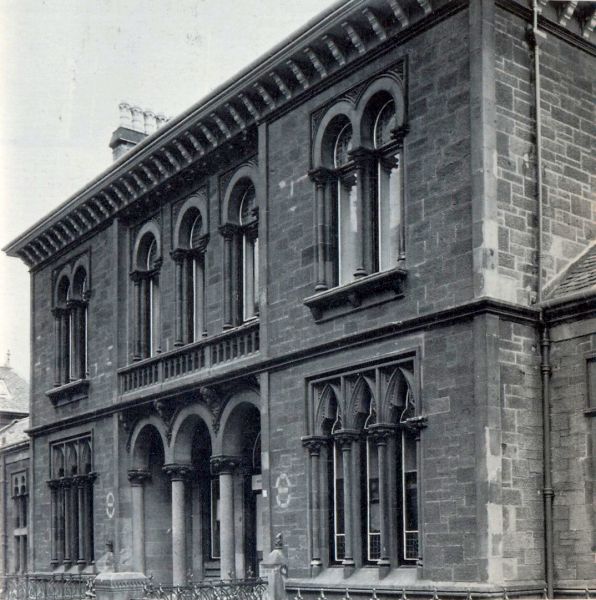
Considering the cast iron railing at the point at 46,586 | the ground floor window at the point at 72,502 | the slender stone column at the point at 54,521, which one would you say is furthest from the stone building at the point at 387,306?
the slender stone column at the point at 54,521

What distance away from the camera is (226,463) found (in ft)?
61.9

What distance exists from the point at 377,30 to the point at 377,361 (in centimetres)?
484

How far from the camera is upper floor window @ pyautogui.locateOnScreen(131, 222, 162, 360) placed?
2227 centimetres

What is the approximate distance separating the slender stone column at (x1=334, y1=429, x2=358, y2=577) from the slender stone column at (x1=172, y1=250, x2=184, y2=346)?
5.96m

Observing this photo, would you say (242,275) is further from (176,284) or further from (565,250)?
(565,250)

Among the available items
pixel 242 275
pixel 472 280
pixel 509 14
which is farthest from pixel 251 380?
pixel 509 14

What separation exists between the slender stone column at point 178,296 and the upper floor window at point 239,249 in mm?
1770

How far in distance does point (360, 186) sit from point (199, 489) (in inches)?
328

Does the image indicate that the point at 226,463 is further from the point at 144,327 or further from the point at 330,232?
the point at 330,232

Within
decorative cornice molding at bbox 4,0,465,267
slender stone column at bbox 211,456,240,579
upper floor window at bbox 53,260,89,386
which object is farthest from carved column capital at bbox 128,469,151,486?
decorative cornice molding at bbox 4,0,465,267

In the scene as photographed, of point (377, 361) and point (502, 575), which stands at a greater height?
point (377, 361)

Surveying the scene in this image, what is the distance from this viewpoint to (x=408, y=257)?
577 inches

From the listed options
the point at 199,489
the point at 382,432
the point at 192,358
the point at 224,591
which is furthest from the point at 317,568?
the point at 199,489

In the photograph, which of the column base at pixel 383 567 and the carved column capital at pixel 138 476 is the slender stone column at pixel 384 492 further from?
the carved column capital at pixel 138 476
